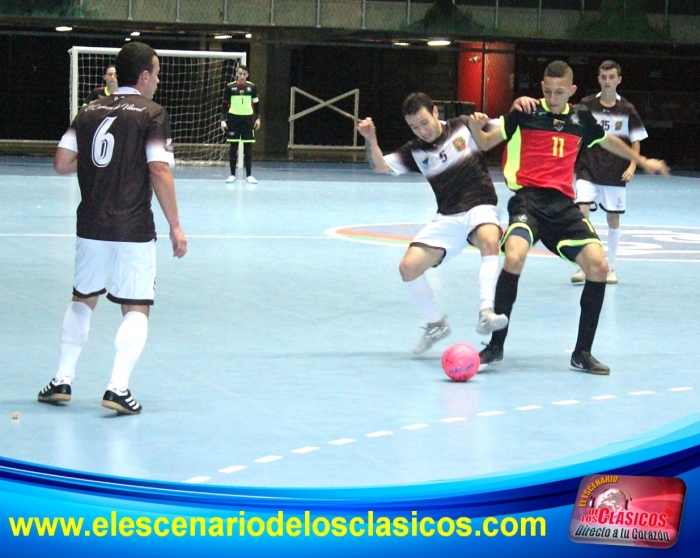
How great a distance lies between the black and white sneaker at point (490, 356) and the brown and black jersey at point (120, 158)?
8.45ft

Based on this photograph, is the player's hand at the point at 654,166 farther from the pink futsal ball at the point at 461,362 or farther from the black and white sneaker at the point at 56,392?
the black and white sneaker at the point at 56,392

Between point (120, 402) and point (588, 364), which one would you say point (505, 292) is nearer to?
point (588, 364)

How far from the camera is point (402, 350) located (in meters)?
8.95

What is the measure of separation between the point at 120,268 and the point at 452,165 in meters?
3.13

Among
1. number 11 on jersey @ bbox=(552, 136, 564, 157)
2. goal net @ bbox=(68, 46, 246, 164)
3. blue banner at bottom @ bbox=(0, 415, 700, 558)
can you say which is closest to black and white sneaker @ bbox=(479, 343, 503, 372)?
number 11 on jersey @ bbox=(552, 136, 564, 157)

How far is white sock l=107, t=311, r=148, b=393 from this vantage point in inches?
265

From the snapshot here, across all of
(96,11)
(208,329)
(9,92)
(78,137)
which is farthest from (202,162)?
(78,137)

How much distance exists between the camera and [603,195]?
13.1 metres

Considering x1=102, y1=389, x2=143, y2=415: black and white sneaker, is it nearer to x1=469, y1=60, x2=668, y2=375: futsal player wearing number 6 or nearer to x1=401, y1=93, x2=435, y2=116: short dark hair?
x1=469, y1=60, x2=668, y2=375: futsal player wearing number 6

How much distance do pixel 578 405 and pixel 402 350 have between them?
2.01 metres

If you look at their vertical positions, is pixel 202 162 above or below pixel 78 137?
below

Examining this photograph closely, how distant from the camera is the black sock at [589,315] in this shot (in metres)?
8.21

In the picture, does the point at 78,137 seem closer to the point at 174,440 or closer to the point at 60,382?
the point at 60,382

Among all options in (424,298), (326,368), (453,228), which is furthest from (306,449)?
(453,228)
